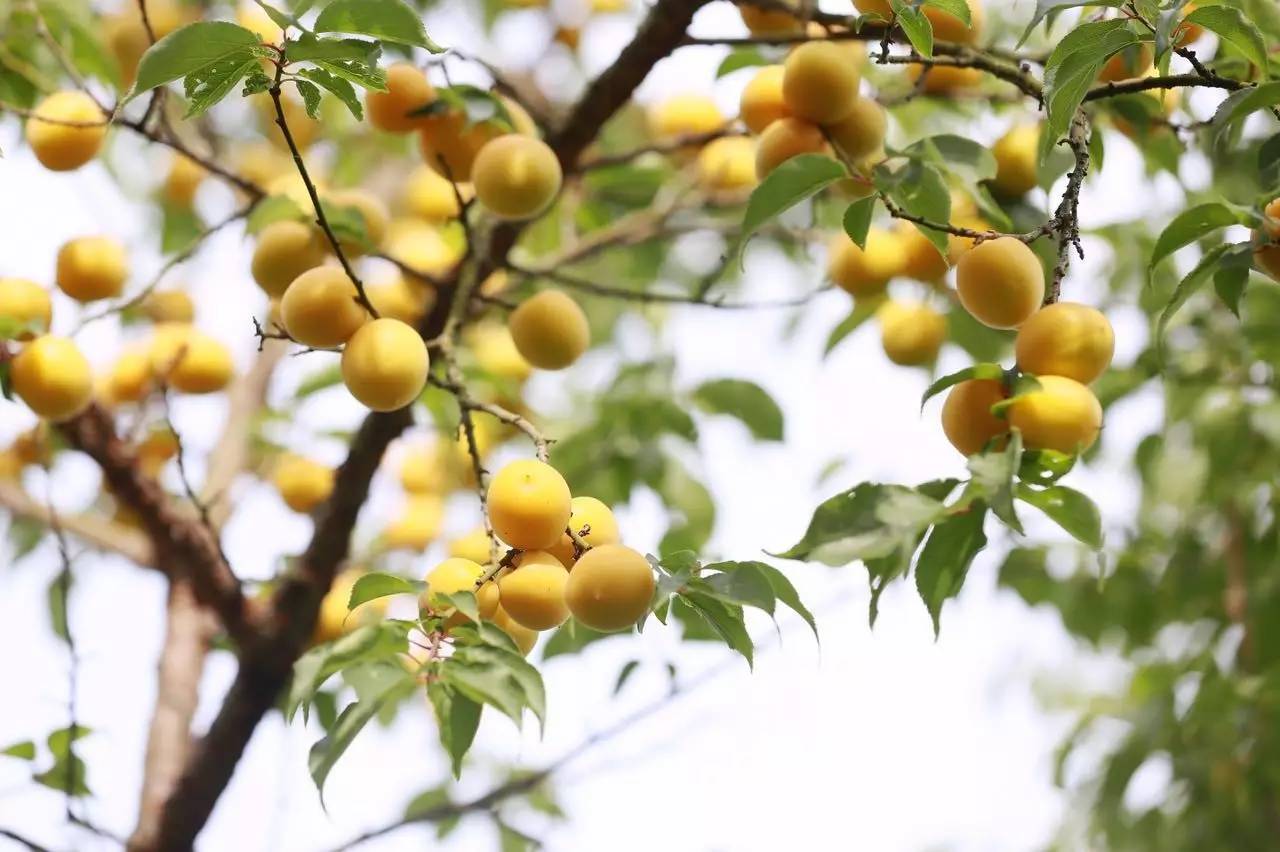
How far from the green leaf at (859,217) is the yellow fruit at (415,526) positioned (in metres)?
1.26

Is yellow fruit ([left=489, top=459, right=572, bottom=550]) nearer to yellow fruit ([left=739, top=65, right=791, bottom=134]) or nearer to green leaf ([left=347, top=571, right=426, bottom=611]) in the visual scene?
green leaf ([left=347, top=571, right=426, bottom=611])

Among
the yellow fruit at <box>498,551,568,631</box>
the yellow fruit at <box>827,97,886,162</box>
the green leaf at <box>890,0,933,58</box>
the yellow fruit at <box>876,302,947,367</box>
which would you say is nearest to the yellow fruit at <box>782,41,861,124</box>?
the yellow fruit at <box>827,97,886,162</box>

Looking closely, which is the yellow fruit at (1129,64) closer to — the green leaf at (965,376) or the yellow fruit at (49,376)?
the green leaf at (965,376)

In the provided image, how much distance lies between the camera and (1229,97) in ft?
2.78

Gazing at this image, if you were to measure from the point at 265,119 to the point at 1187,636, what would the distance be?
1869 mm

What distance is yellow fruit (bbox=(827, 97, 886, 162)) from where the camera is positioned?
3.79 ft

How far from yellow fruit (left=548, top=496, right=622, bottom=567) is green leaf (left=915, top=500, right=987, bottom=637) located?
0.24 meters

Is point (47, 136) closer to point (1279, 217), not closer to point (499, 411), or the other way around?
point (499, 411)

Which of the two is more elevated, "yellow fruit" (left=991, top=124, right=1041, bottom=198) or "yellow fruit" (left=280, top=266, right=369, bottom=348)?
"yellow fruit" (left=280, top=266, right=369, bottom=348)

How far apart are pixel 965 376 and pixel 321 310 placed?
50cm

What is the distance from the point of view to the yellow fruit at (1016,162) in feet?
4.18

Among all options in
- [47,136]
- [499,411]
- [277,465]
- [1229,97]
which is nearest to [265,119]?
[277,465]

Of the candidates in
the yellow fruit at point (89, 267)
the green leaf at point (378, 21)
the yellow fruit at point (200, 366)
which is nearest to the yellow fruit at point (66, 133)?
the yellow fruit at point (89, 267)

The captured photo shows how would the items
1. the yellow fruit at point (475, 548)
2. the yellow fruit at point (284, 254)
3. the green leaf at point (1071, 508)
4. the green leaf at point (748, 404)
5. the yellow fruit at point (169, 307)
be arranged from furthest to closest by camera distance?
the yellow fruit at point (169, 307) < the green leaf at point (748, 404) < the yellow fruit at point (284, 254) < the yellow fruit at point (475, 548) < the green leaf at point (1071, 508)
